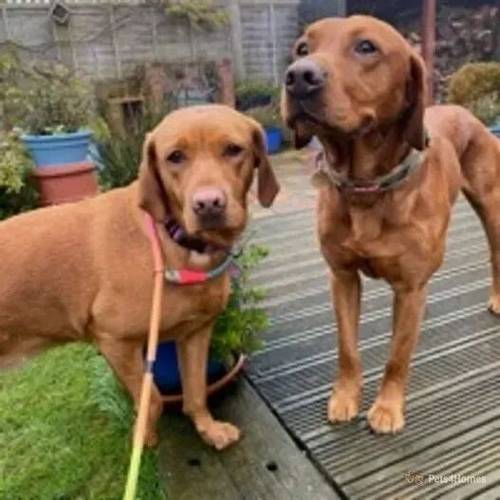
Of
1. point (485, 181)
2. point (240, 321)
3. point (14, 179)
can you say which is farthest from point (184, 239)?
point (14, 179)

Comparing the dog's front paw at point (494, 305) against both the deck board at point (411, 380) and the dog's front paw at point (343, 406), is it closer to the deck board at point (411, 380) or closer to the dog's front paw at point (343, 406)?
the deck board at point (411, 380)

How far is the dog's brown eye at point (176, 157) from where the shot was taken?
1.94 metres

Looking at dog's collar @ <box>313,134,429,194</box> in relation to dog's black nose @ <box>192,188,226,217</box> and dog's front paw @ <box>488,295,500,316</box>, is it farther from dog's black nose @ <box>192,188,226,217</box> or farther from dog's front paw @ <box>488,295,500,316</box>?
dog's front paw @ <box>488,295,500,316</box>

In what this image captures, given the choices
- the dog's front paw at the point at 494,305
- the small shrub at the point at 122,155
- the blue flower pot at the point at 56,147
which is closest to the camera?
the dog's front paw at the point at 494,305

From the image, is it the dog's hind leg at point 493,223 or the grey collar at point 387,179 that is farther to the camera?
the dog's hind leg at point 493,223

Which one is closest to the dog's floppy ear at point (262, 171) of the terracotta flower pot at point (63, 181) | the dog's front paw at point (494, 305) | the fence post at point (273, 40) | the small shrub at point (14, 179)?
the dog's front paw at point (494, 305)

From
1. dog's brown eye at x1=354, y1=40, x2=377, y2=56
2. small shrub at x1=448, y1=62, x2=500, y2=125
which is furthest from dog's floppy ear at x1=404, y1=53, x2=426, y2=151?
small shrub at x1=448, y1=62, x2=500, y2=125

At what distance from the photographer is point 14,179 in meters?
5.13

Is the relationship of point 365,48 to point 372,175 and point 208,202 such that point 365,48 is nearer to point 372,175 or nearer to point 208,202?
point 372,175

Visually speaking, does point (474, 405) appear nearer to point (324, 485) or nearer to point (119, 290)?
point (324, 485)

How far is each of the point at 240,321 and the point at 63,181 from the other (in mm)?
3593

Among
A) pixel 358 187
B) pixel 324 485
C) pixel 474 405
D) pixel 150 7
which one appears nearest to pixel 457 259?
pixel 474 405

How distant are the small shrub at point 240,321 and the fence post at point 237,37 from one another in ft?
22.2

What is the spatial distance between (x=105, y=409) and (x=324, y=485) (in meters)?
1.00
